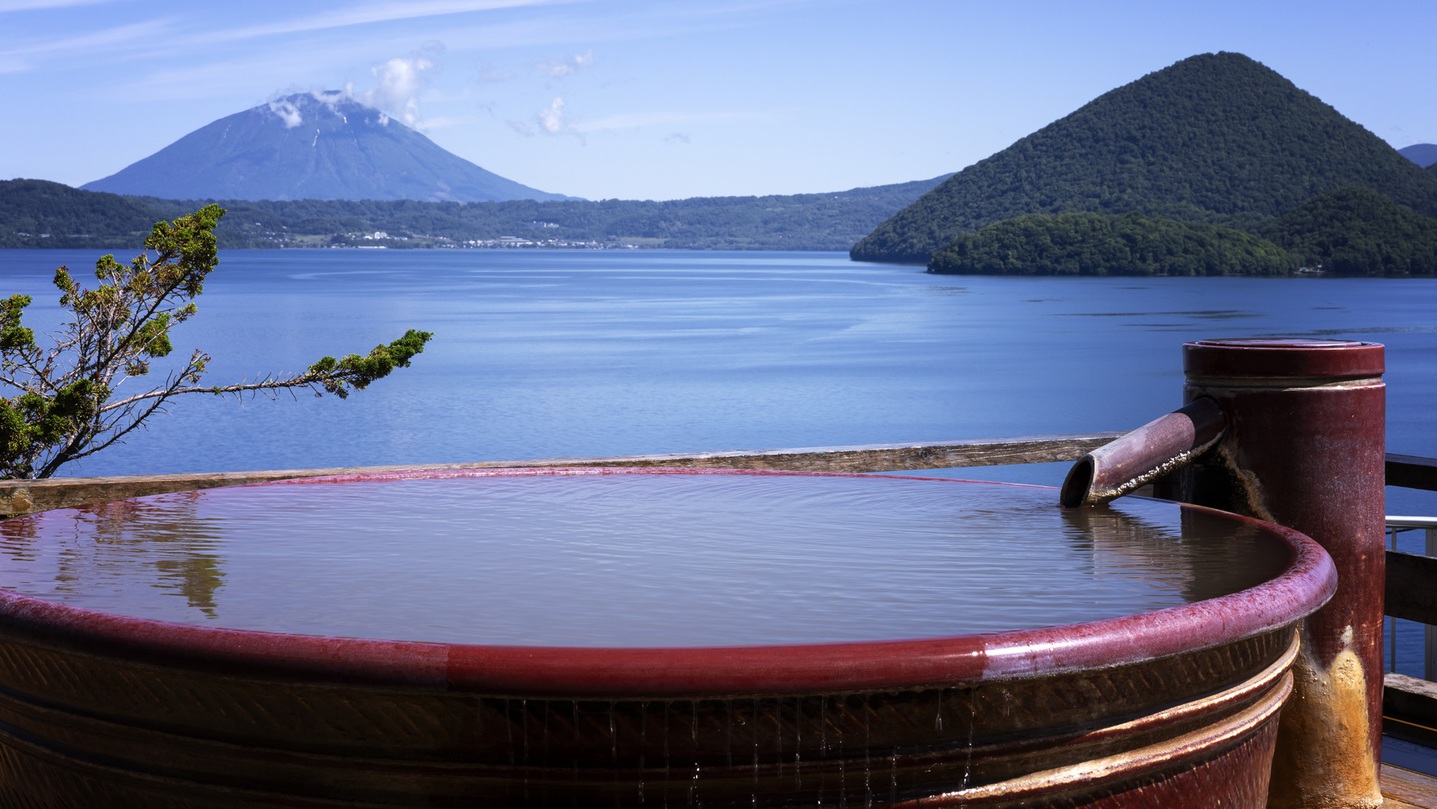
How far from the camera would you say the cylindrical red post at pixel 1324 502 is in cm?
245

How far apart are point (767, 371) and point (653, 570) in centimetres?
4963

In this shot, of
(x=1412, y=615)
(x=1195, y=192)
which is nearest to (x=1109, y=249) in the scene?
(x=1195, y=192)

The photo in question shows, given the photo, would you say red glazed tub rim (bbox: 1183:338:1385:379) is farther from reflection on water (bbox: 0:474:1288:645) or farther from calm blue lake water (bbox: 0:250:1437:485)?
calm blue lake water (bbox: 0:250:1437:485)

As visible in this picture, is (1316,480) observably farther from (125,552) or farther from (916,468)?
(125,552)

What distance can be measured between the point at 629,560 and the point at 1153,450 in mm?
1037

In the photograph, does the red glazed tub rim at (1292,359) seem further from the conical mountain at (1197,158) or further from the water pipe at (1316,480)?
the conical mountain at (1197,158)

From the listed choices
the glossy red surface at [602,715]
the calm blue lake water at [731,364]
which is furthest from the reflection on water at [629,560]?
the calm blue lake water at [731,364]

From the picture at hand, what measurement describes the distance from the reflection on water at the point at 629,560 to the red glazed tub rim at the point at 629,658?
0.14 meters

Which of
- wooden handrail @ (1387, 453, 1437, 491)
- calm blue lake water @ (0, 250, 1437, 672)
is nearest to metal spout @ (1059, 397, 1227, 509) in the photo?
wooden handrail @ (1387, 453, 1437, 491)

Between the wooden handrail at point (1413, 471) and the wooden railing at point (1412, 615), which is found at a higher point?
the wooden handrail at point (1413, 471)

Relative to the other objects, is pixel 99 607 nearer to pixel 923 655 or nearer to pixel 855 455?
pixel 923 655

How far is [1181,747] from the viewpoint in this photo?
160 centimetres

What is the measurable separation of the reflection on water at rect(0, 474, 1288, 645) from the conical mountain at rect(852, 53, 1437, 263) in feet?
414

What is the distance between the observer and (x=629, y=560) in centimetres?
210
